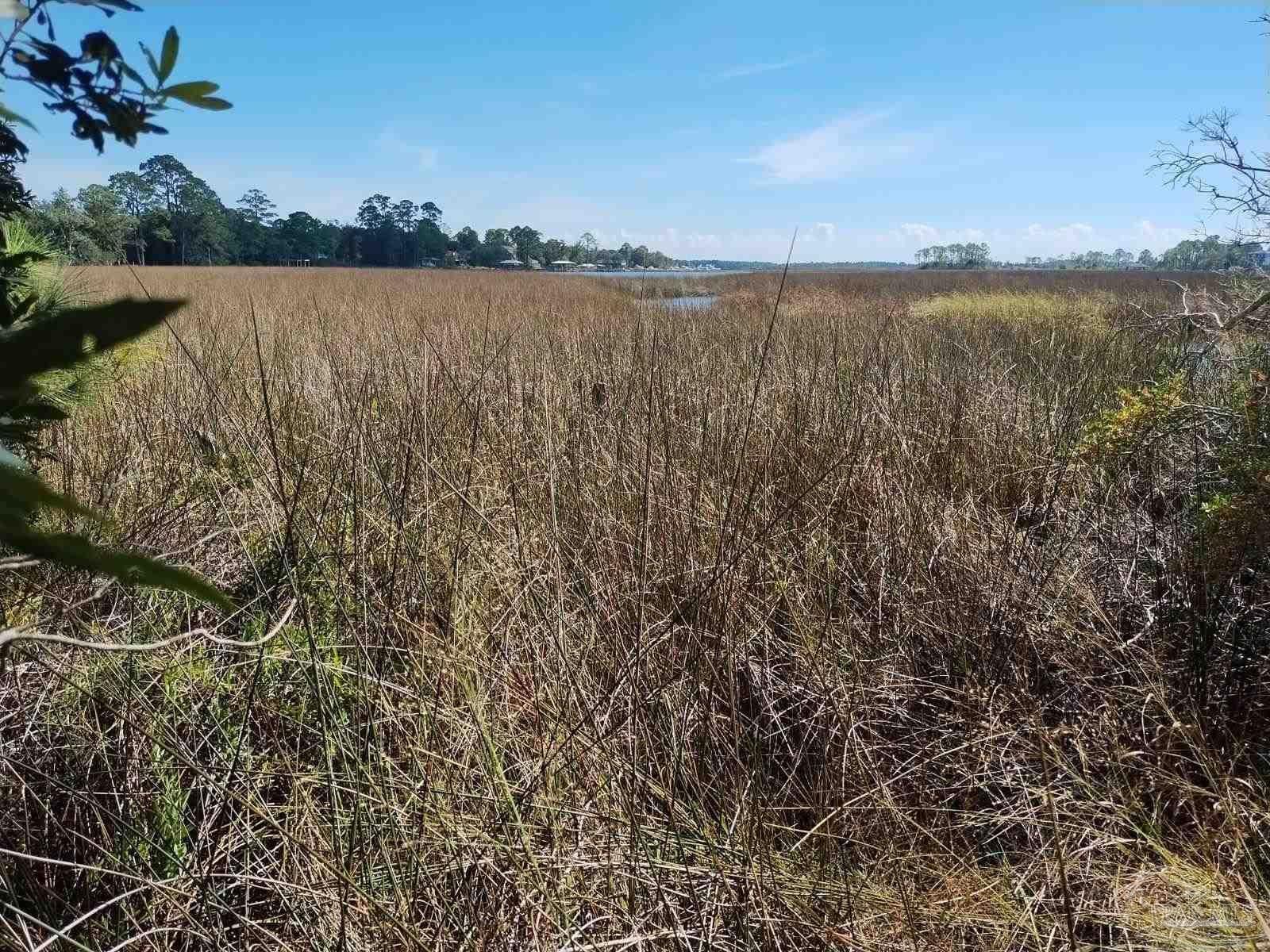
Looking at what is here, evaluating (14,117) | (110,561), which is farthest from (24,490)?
(14,117)

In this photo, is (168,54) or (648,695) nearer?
(168,54)

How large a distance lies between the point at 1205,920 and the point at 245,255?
4483cm

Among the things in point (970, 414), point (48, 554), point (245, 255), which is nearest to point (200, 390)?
point (48, 554)

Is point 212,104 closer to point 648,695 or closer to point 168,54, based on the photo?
point 168,54

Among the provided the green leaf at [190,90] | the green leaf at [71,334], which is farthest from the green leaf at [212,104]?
the green leaf at [71,334]

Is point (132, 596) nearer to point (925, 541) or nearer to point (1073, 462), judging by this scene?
point (925, 541)

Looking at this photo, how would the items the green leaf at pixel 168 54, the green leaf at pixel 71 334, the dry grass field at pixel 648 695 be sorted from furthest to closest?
the dry grass field at pixel 648 695, the green leaf at pixel 168 54, the green leaf at pixel 71 334

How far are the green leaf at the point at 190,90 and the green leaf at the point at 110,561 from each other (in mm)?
439

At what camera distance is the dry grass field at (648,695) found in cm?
106

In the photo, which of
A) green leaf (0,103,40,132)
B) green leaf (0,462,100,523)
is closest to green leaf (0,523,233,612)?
green leaf (0,462,100,523)

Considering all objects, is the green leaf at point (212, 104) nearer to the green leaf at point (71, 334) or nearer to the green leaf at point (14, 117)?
the green leaf at point (14, 117)

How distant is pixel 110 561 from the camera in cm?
25

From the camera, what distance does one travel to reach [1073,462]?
2494 mm

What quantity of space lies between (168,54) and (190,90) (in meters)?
0.03
